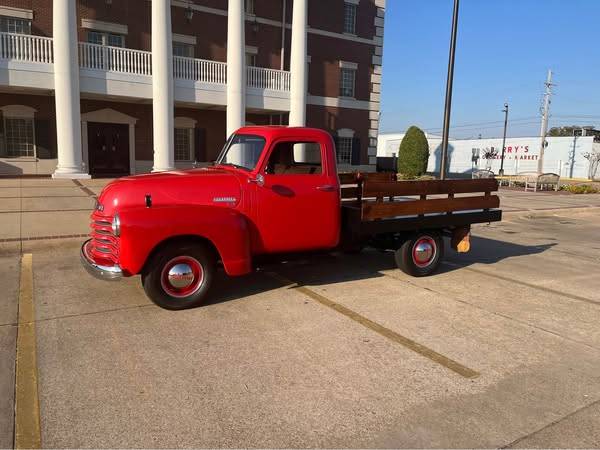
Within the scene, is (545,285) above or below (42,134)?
below

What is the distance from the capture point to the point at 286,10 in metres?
24.3

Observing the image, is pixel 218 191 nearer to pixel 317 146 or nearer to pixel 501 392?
pixel 317 146

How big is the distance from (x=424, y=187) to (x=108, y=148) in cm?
1807

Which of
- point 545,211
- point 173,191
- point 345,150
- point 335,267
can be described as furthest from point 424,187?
point 345,150

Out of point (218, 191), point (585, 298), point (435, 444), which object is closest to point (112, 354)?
point (218, 191)

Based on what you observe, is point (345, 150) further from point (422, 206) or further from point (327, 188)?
point (327, 188)

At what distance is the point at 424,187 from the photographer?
700 cm

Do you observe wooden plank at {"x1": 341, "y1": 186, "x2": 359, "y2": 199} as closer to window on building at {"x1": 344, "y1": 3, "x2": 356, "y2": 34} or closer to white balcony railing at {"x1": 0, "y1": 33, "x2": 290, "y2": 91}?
white balcony railing at {"x1": 0, "y1": 33, "x2": 290, "y2": 91}

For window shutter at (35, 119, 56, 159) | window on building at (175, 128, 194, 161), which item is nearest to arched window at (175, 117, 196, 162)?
window on building at (175, 128, 194, 161)

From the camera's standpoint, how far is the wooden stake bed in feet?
21.4

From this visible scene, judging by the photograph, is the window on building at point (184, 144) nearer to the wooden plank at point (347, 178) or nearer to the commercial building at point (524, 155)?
the wooden plank at point (347, 178)

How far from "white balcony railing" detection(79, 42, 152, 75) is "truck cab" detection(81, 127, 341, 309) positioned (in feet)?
48.4

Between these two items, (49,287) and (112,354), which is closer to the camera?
(112,354)

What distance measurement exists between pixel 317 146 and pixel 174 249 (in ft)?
7.48
